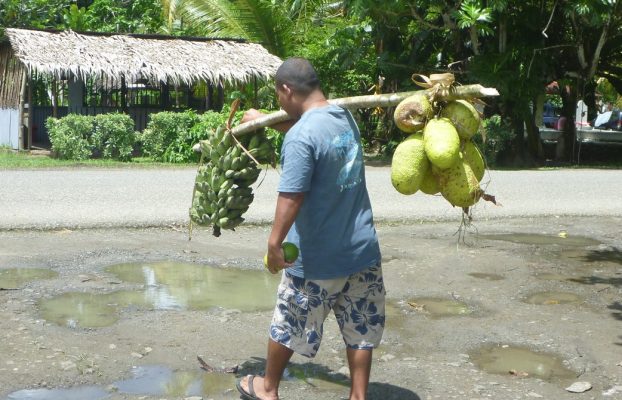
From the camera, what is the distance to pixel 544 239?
993 cm

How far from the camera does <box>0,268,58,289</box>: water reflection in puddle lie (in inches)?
276

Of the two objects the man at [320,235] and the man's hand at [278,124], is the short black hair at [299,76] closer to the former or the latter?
the man at [320,235]

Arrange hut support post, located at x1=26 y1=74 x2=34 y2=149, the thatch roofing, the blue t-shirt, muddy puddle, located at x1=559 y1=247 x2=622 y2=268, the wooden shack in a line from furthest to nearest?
1. hut support post, located at x1=26 y1=74 x2=34 y2=149
2. the wooden shack
3. the thatch roofing
4. muddy puddle, located at x1=559 y1=247 x2=622 y2=268
5. the blue t-shirt

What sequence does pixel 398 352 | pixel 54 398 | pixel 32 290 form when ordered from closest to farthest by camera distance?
pixel 54 398, pixel 398 352, pixel 32 290

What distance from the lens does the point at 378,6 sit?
18.0 metres

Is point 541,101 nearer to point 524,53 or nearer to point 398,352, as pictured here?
point 524,53

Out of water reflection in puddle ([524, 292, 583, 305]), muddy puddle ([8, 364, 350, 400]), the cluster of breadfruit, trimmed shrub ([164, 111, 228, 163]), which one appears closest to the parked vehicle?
trimmed shrub ([164, 111, 228, 163])

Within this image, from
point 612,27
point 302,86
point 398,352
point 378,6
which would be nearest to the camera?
point 302,86

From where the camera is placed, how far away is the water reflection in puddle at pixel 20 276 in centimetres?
701

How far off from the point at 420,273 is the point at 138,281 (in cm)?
252

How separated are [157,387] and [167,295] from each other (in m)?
2.15

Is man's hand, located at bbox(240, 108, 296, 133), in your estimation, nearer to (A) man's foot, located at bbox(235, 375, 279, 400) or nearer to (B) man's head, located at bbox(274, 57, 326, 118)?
(B) man's head, located at bbox(274, 57, 326, 118)

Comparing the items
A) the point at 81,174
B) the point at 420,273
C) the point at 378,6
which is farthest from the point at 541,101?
the point at 420,273

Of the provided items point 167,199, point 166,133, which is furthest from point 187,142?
point 167,199
